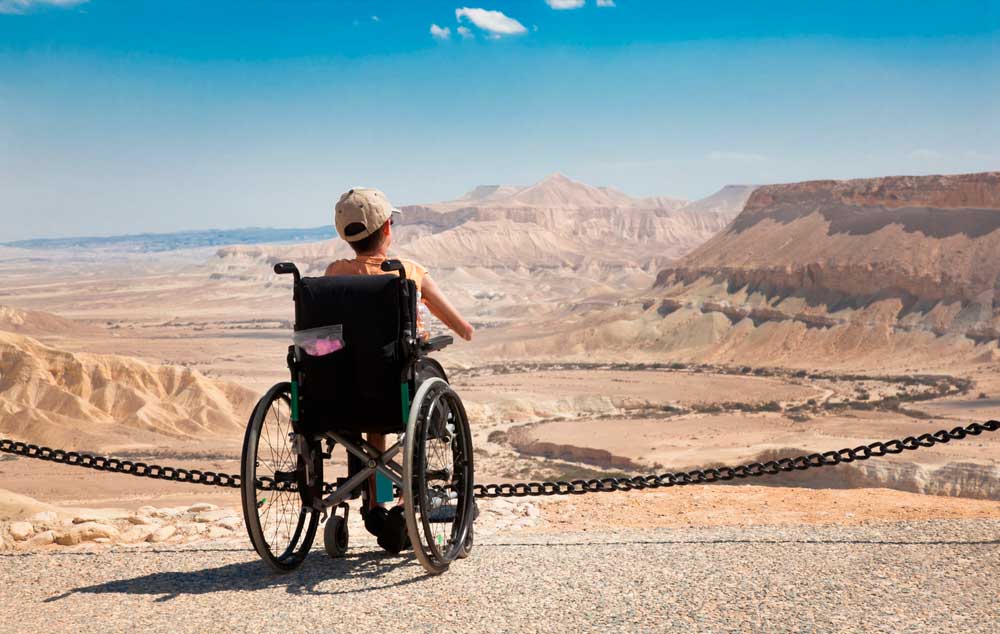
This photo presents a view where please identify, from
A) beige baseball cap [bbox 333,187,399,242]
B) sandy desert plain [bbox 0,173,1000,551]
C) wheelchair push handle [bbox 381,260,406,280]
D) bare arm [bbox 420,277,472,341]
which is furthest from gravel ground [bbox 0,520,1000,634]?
sandy desert plain [bbox 0,173,1000,551]

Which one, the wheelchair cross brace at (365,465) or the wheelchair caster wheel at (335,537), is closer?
the wheelchair cross brace at (365,465)

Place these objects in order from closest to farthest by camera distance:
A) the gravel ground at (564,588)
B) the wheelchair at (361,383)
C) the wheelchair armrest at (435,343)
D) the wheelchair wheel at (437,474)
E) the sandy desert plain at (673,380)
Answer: the gravel ground at (564,588), the wheelchair wheel at (437,474), the wheelchair at (361,383), the wheelchair armrest at (435,343), the sandy desert plain at (673,380)

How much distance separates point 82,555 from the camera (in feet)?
21.2

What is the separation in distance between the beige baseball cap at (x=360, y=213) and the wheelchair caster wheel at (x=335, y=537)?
1.69 meters

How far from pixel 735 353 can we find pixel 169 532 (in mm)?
66786

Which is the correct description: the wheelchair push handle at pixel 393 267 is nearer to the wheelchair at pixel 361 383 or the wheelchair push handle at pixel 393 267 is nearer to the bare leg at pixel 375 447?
the wheelchair at pixel 361 383

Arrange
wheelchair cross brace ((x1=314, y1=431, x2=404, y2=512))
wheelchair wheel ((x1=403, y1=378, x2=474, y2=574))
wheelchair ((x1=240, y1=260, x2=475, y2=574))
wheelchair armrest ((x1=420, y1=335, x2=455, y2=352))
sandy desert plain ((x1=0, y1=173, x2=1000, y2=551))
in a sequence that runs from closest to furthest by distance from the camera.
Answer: wheelchair wheel ((x1=403, y1=378, x2=474, y2=574)) < wheelchair ((x1=240, y1=260, x2=475, y2=574)) < wheelchair armrest ((x1=420, y1=335, x2=455, y2=352)) < wheelchair cross brace ((x1=314, y1=431, x2=404, y2=512)) < sandy desert plain ((x1=0, y1=173, x2=1000, y2=551))

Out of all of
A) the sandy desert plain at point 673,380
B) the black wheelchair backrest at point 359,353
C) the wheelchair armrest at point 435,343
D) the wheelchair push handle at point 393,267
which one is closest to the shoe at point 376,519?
the black wheelchair backrest at point 359,353

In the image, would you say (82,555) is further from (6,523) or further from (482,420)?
(482,420)

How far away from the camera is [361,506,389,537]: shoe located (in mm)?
5858

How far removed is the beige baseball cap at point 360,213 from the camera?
5.61m

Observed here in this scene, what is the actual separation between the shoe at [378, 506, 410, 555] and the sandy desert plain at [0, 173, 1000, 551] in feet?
11.2

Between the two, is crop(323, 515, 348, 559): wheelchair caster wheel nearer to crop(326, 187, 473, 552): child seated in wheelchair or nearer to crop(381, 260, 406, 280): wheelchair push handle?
crop(326, 187, 473, 552): child seated in wheelchair

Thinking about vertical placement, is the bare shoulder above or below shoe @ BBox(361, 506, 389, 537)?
above
